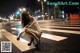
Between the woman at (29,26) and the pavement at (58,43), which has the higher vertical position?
the woman at (29,26)

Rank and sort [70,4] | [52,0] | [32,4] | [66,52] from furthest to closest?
[32,4]
[52,0]
[70,4]
[66,52]

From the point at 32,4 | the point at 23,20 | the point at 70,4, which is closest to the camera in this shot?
the point at 23,20

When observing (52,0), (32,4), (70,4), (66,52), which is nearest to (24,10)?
(66,52)

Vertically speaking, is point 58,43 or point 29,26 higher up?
point 29,26

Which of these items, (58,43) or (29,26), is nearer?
(29,26)

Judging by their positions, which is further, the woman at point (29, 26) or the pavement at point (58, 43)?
the woman at point (29, 26)

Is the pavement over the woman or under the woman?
under

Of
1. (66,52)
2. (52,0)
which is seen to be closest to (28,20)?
(66,52)

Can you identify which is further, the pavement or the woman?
the woman

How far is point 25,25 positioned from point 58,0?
69.3m

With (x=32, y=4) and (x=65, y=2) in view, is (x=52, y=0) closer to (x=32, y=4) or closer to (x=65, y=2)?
(x=65, y=2)

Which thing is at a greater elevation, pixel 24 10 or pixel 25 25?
pixel 24 10

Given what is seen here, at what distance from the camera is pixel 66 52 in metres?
5.96

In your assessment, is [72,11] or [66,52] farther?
[72,11]
